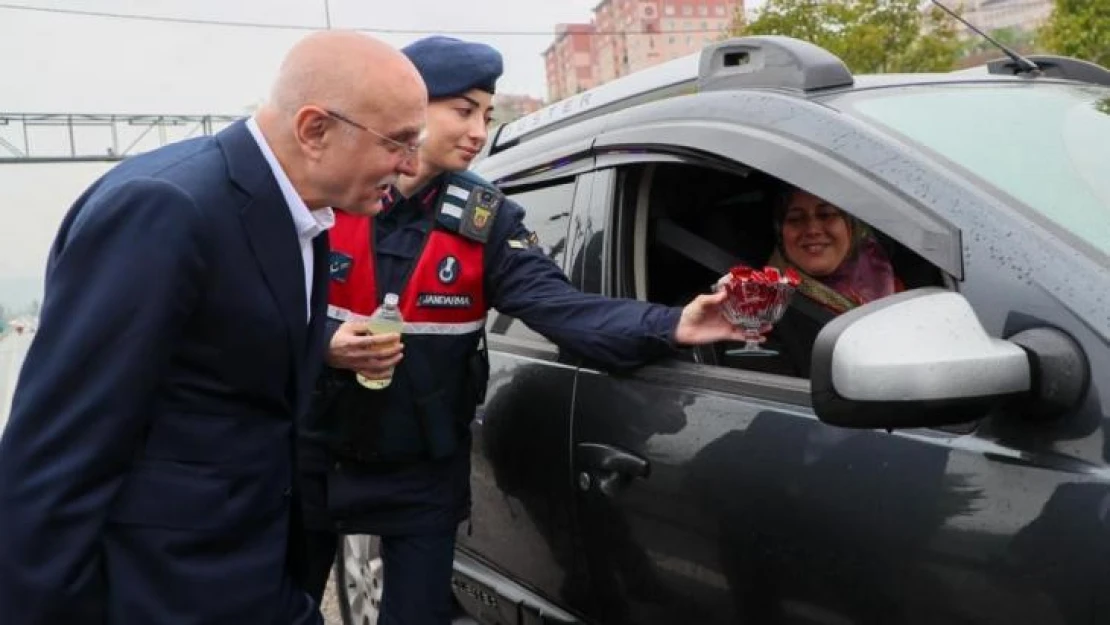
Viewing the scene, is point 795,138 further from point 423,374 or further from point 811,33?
point 811,33

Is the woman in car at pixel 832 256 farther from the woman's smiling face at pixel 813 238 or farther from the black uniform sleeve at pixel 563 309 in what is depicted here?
the black uniform sleeve at pixel 563 309

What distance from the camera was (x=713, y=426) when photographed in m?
1.77

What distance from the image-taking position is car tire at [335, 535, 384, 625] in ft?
9.65

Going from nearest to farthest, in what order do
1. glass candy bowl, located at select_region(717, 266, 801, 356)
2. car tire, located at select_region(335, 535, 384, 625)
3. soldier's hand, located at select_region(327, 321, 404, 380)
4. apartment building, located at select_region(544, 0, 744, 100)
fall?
glass candy bowl, located at select_region(717, 266, 801, 356)
soldier's hand, located at select_region(327, 321, 404, 380)
car tire, located at select_region(335, 535, 384, 625)
apartment building, located at select_region(544, 0, 744, 100)

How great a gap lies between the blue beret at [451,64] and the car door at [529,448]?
332 mm

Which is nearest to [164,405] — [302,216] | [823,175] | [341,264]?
[302,216]

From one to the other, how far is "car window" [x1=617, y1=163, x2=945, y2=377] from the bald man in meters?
0.80

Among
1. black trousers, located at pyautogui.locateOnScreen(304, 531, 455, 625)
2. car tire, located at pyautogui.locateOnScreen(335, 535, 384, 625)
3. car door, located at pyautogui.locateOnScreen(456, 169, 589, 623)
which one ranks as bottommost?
car tire, located at pyautogui.locateOnScreen(335, 535, 384, 625)

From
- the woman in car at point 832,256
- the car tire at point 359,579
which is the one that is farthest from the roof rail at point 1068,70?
the car tire at point 359,579

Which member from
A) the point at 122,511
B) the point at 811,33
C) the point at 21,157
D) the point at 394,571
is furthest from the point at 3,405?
the point at 21,157

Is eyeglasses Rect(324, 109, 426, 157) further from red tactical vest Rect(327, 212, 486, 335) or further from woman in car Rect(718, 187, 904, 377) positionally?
woman in car Rect(718, 187, 904, 377)

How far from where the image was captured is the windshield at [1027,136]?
5.03ft

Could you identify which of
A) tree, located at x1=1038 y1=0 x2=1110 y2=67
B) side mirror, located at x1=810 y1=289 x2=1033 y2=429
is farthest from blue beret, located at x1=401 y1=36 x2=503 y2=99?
tree, located at x1=1038 y1=0 x2=1110 y2=67

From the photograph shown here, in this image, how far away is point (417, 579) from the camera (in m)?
2.25
